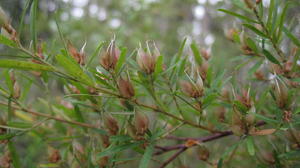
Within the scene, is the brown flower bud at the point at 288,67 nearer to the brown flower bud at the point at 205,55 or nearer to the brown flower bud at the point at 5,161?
the brown flower bud at the point at 205,55

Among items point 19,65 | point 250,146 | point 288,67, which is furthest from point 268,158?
point 19,65

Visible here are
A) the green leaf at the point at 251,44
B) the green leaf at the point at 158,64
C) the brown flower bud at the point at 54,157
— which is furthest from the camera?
the brown flower bud at the point at 54,157

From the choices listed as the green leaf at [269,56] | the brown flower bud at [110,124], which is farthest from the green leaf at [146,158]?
the green leaf at [269,56]

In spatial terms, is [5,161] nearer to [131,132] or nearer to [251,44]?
[131,132]

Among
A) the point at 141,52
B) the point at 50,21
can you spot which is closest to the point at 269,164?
the point at 141,52

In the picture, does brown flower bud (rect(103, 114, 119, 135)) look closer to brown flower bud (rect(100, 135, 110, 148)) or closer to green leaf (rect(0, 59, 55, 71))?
brown flower bud (rect(100, 135, 110, 148))

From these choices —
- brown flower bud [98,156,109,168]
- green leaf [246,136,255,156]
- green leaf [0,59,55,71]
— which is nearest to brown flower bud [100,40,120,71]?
green leaf [0,59,55,71]
